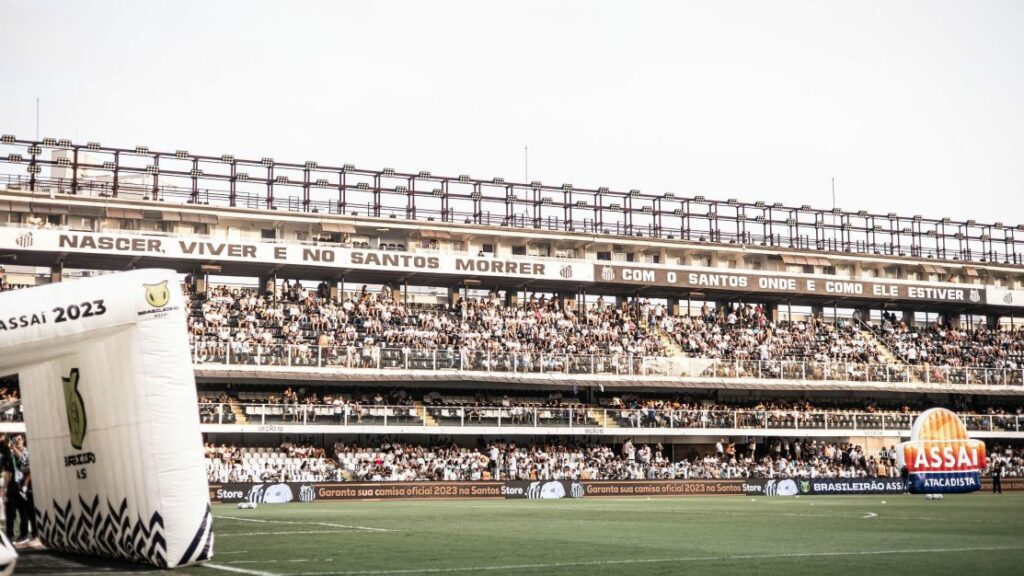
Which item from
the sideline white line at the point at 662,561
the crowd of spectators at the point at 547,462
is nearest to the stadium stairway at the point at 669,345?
the crowd of spectators at the point at 547,462

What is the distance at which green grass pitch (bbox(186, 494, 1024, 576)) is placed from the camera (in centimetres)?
1670

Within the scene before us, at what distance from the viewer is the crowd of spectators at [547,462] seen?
49094 mm

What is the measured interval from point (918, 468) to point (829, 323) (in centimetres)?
3669

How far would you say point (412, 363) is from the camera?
56.5m

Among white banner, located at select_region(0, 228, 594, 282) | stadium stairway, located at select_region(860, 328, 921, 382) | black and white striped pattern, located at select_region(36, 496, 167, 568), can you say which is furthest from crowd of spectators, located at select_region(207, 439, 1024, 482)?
black and white striped pattern, located at select_region(36, 496, 167, 568)

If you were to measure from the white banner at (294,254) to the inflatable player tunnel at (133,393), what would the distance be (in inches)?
1700

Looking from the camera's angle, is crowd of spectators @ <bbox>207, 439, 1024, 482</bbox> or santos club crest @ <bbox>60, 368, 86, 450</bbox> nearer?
santos club crest @ <bbox>60, 368, 86, 450</bbox>

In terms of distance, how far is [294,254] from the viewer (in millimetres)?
61781

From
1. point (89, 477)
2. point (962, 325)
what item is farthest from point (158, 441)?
point (962, 325)

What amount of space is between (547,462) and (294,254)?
1752 centimetres

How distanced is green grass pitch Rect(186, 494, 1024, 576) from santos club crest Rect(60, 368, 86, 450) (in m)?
2.74

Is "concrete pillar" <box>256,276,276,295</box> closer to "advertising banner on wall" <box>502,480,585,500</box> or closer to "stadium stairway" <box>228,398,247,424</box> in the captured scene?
"stadium stairway" <box>228,398,247,424</box>

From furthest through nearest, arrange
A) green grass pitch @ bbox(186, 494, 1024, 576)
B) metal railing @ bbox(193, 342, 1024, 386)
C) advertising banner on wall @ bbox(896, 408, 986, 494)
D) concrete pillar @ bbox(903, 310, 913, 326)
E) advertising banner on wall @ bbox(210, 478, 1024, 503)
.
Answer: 1. concrete pillar @ bbox(903, 310, 913, 326)
2. metal railing @ bbox(193, 342, 1024, 386)
3. advertising banner on wall @ bbox(210, 478, 1024, 503)
4. advertising banner on wall @ bbox(896, 408, 986, 494)
5. green grass pitch @ bbox(186, 494, 1024, 576)

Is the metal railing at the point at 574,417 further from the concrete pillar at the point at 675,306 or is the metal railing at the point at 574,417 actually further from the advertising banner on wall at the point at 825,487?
the concrete pillar at the point at 675,306
